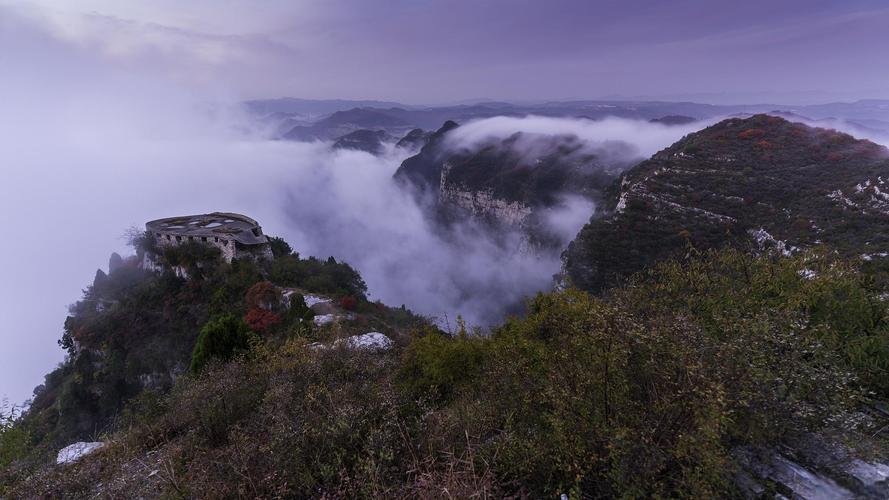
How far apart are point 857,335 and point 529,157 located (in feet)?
427

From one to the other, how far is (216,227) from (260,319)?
21892 millimetres

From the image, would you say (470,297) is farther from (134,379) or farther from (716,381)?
(716,381)

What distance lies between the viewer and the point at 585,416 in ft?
17.8

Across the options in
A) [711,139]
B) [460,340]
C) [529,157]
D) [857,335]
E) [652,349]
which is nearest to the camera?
[652,349]

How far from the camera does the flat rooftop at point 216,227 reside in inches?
1759

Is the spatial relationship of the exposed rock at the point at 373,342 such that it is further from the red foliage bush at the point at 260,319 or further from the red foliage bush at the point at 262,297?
the red foliage bush at the point at 262,297

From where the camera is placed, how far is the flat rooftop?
44.7 m

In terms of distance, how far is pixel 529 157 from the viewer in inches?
5192

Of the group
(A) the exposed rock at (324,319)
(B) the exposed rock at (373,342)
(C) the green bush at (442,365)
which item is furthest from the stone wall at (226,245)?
(C) the green bush at (442,365)

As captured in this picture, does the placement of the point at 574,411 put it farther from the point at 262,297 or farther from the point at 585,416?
the point at 262,297

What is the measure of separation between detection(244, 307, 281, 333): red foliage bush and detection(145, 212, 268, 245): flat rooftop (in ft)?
42.9

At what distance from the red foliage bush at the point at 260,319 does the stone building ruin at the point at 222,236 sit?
12094 millimetres

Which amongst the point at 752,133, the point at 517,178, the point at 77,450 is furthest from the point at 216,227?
the point at 517,178

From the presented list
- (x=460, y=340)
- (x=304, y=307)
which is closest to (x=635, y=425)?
(x=460, y=340)
